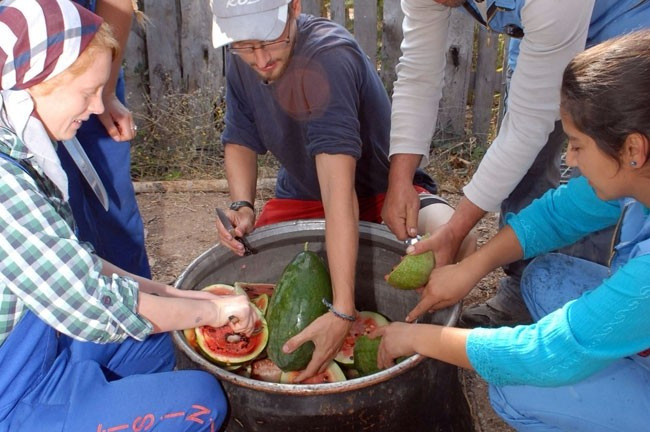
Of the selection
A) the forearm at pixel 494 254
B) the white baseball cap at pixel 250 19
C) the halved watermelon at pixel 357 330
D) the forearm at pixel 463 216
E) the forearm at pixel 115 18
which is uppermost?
the white baseball cap at pixel 250 19

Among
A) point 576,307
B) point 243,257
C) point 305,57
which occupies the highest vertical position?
point 305,57

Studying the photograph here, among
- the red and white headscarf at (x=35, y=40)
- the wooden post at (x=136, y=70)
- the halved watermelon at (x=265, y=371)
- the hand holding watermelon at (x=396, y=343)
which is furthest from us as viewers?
the wooden post at (x=136, y=70)

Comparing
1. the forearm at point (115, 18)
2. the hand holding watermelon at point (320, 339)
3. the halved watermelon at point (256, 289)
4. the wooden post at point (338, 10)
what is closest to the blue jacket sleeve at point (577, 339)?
the hand holding watermelon at point (320, 339)

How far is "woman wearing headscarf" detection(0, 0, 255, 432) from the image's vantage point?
1.76 metres

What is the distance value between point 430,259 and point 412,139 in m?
0.59

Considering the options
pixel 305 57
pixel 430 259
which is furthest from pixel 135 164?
pixel 430 259

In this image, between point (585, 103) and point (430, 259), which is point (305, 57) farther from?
point (585, 103)

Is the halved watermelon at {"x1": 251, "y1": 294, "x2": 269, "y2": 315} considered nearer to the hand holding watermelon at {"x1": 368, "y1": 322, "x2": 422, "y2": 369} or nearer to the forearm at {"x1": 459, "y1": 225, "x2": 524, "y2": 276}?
the hand holding watermelon at {"x1": 368, "y1": 322, "x2": 422, "y2": 369}

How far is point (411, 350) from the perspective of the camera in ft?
7.11

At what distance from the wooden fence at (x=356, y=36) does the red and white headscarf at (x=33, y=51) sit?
11.0 ft

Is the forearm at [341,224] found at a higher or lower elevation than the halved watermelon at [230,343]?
higher

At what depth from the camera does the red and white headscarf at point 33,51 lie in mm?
Answer: 1751

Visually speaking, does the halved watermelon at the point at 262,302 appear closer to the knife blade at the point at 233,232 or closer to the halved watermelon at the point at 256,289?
the halved watermelon at the point at 256,289

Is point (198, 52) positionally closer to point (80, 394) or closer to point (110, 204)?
point (110, 204)
